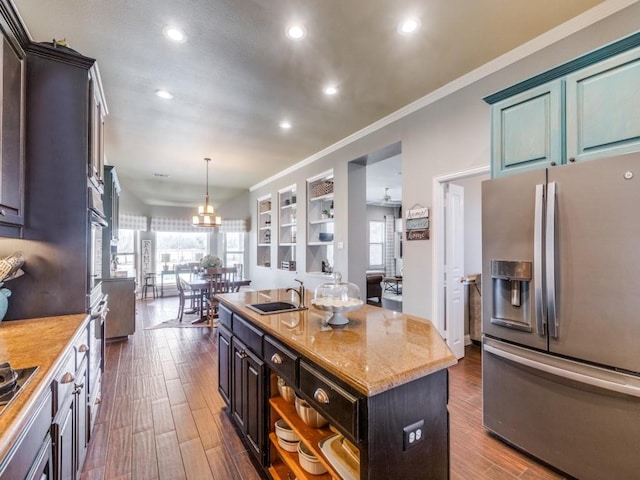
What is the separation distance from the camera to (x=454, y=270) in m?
3.52

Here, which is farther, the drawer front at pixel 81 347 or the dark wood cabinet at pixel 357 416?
the drawer front at pixel 81 347

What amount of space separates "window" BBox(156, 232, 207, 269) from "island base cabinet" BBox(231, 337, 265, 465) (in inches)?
282

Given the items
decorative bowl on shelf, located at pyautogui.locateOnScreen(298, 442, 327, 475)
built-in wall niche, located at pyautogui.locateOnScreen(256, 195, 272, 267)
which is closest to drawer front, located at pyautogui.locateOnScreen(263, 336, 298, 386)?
decorative bowl on shelf, located at pyautogui.locateOnScreen(298, 442, 327, 475)

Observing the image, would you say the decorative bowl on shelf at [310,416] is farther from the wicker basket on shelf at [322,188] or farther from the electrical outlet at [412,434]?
the wicker basket on shelf at [322,188]

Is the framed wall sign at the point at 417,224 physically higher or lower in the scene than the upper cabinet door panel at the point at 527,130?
lower

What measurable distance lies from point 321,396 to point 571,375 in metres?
Answer: 1.50

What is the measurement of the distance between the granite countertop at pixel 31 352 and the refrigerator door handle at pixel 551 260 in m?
2.35

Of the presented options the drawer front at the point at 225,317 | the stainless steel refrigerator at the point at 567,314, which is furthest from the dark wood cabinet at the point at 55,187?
the stainless steel refrigerator at the point at 567,314

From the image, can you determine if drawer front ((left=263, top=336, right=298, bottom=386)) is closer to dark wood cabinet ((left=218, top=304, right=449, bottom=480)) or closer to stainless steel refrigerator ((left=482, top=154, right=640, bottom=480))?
dark wood cabinet ((left=218, top=304, right=449, bottom=480))

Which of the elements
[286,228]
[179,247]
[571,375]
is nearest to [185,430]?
[571,375]

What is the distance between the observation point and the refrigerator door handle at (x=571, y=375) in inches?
59.4

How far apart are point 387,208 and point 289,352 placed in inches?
386

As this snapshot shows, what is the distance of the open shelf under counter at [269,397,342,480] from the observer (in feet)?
4.38

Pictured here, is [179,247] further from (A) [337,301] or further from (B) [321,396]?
(B) [321,396]
